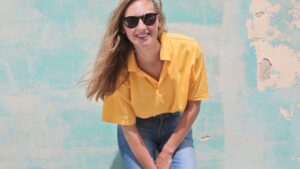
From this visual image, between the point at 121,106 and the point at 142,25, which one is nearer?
the point at 142,25

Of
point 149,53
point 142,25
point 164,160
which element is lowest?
point 164,160

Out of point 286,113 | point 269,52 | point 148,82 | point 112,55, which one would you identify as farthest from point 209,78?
point 112,55

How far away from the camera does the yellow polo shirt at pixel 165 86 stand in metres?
2.30

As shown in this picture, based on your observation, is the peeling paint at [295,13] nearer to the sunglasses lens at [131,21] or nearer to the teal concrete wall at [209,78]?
the teal concrete wall at [209,78]

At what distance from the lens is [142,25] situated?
7.04 feet

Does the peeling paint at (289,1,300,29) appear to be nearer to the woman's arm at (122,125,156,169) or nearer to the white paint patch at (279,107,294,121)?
the white paint patch at (279,107,294,121)

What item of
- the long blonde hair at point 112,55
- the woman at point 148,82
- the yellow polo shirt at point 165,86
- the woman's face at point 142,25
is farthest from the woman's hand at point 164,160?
the woman's face at point 142,25

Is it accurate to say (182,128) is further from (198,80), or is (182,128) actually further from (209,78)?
(209,78)

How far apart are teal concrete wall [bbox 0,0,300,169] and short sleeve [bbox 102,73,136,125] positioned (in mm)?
456

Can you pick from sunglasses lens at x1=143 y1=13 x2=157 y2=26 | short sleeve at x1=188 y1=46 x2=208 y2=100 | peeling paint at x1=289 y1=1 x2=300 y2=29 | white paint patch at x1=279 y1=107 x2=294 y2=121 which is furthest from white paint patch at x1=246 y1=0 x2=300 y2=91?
sunglasses lens at x1=143 y1=13 x2=157 y2=26

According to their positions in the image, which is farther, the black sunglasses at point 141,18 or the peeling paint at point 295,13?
the peeling paint at point 295,13

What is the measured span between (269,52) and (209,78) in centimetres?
41

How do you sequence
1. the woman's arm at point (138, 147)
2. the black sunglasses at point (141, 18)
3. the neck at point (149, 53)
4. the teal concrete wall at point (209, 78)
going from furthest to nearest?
the teal concrete wall at point (209, 78), the woman's arm at point (138, 147), the neck at point (149, 53), the black sunglasses at point (141, 18)

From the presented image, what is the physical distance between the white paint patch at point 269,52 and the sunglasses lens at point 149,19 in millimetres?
892
